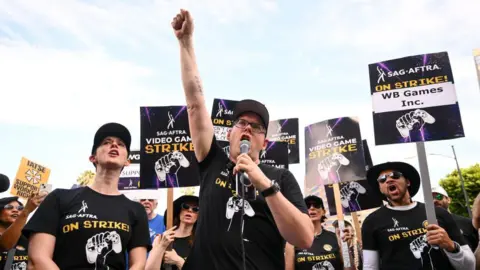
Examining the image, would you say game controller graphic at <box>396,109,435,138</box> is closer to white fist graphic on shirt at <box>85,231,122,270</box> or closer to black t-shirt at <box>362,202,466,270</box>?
black t-shirt at <box>362,202,466,270</box>

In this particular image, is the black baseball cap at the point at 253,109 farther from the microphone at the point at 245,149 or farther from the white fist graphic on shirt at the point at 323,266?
the white fist graphic on shirt at the point at 323,266

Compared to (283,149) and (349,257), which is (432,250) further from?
(283,149)

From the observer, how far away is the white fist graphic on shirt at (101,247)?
3.16m

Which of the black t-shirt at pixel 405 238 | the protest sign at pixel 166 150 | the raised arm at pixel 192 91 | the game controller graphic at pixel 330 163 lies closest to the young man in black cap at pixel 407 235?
the black t-shirt at pixel 405 238

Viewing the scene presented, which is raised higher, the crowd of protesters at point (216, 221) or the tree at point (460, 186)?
the tree at point (460, 186)

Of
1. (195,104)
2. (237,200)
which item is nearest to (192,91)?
(195,104)

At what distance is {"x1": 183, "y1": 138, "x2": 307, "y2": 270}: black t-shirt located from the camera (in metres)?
2.58

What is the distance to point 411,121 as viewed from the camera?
5.35 m

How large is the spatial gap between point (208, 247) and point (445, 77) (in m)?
4.23

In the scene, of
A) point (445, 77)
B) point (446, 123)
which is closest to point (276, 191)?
point (446, 123)

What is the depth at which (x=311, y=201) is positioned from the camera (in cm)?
691

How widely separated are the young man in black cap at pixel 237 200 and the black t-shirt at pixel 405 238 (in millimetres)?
2265

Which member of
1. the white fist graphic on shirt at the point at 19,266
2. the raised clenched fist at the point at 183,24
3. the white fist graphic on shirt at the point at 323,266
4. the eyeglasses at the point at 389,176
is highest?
the raised clenched fist at the point at 183,24

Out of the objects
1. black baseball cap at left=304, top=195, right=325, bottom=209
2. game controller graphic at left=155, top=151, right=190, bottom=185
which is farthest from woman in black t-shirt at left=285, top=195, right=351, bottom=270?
game controller graphic at left=155, top=151, right=190, bottom=185
